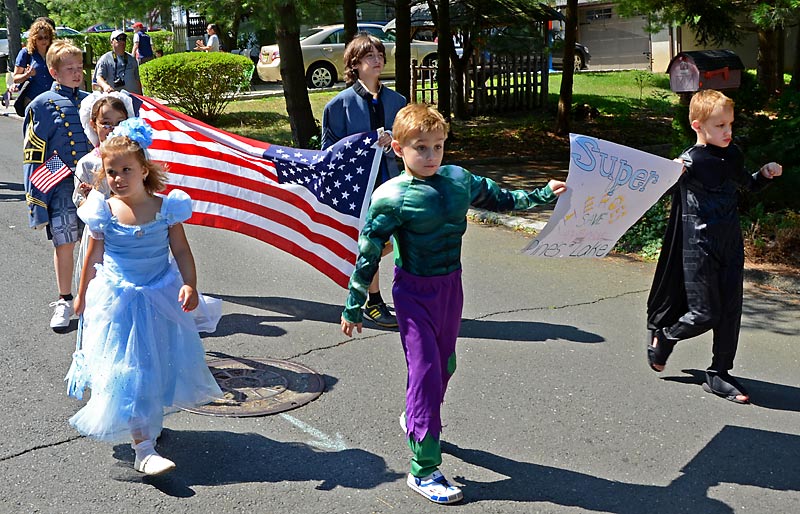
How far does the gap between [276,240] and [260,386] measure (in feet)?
5.22

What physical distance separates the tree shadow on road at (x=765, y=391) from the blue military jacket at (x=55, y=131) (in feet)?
13.7

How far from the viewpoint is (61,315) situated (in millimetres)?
6582

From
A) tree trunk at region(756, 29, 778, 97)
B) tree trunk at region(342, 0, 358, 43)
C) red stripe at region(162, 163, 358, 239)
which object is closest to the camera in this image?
red stripe at region(162, 163, 358, 239)

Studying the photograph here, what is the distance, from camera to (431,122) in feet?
13.4

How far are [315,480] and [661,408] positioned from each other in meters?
2.01

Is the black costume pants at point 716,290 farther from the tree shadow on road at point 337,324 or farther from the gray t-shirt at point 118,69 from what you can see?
the gray t-shirt at point 118,69

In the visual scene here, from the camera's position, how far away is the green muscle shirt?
416cm

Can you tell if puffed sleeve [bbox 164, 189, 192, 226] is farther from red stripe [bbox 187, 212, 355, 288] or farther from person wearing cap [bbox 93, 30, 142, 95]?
person wearing cap [bbox 93, 30, 142, 95]

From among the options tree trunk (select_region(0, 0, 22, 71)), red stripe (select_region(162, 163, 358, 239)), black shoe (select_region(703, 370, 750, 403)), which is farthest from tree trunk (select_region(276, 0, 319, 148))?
tree trunk (select_region(0, 0, 22, 71))

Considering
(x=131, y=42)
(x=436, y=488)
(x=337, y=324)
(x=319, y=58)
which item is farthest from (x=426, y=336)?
(x=131, y=42)

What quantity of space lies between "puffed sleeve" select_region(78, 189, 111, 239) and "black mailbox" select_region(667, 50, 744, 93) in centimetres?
525

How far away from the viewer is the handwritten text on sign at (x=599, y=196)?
4734mm

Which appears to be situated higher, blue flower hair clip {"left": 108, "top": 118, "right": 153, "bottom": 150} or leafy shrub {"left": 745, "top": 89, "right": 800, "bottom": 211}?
blue flower hair clip {"left": 108, "top": 118, "right": 153, "bottom": 150}

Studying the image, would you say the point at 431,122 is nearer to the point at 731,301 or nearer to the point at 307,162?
the point at 731,301
